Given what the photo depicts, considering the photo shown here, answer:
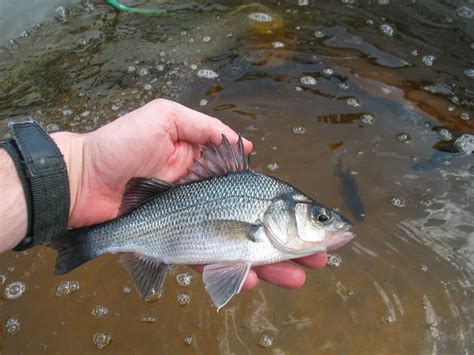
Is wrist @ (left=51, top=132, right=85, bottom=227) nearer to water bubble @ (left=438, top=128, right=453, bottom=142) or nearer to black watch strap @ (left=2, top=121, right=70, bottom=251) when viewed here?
black watch strap @ (left=2, top=121, right=70, bottom=251)

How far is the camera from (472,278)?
12.0 feet

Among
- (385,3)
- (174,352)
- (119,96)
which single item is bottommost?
(174,352)

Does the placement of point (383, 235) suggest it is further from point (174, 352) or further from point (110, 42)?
point (110, 42)

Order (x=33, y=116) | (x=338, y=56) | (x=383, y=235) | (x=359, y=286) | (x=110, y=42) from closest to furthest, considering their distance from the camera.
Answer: (x=359, y=286) < (x=383, y=235) < (x=33, y=116) < (x=338, y=56) < (x=110, y=42)

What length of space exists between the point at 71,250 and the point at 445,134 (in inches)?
149

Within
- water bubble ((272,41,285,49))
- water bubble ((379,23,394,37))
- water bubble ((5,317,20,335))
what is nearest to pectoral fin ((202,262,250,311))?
water bubble ((5,317,20,335))

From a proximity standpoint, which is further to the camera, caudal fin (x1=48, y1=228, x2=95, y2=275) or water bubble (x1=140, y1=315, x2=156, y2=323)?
water bubble (x1=140, y1=315, x2=156, y2=323)

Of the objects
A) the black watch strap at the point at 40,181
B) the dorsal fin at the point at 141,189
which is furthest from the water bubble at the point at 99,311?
the dorsal fin at the point at 141,189

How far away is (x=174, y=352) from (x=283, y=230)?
4.37 feet

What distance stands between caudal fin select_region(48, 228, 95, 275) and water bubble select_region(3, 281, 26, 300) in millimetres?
1111

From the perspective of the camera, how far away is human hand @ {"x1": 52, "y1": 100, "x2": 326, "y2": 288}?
3094 millimetres

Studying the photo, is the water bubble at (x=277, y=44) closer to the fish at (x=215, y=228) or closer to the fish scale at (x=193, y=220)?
the fish at (x=215, y=228)

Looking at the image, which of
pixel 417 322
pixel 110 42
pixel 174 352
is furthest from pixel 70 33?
pixel 417 322

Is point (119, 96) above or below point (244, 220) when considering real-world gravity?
below
